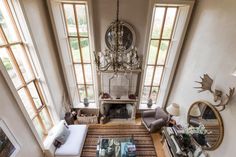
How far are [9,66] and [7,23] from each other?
35.6 inches

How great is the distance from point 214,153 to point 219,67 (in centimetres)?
190

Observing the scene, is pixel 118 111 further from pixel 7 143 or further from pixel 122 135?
pixel 7 143

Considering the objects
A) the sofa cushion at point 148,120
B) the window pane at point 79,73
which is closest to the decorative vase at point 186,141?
the sofa cushion at point 148,120

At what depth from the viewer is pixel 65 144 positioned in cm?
397

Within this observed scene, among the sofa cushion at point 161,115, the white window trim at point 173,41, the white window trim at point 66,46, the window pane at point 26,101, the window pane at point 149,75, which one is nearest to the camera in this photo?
the window pane at point 26,101

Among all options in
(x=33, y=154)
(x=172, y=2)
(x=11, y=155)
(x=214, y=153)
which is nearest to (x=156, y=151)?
(x=214, y=153)

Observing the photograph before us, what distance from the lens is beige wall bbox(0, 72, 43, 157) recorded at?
2381 millimetres

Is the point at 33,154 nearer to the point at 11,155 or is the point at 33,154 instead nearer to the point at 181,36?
the point at 11,155

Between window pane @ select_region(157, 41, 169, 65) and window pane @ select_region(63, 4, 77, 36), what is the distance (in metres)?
3.01

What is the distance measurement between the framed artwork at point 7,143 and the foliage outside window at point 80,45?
2.95m

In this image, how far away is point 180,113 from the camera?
4359mm

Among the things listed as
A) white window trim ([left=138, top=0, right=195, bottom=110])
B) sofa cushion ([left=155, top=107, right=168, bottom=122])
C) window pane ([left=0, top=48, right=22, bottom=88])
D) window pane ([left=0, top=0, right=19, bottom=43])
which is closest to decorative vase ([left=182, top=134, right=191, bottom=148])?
sofa cushion ([left=155, top=107, right=168, bottom=122])

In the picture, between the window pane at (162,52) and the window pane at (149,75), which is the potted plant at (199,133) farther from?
the window pane at (162,52)

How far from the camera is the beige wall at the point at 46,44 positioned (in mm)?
3112
